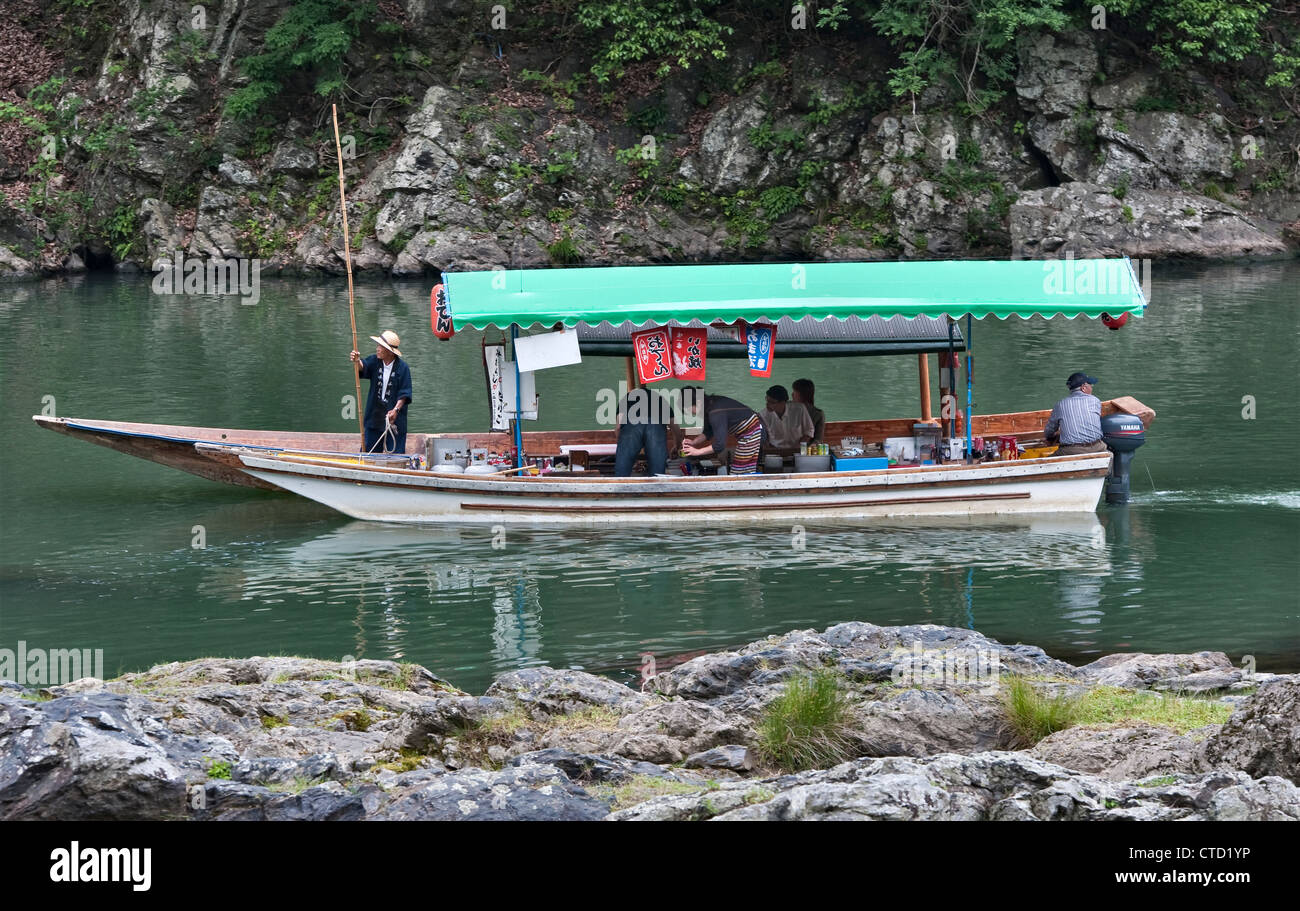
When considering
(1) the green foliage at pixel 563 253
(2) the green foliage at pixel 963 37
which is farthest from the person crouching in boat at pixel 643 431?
(2) the green foliage at pixel 963 37

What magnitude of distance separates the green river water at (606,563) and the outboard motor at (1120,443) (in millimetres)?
241

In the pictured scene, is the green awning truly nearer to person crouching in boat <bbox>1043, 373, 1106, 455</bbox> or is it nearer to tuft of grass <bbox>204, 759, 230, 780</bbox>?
person crouching in boat <bbox>1043, 373, 1106, 455</bbox>

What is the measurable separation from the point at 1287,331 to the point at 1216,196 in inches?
487

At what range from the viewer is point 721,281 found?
601 inches

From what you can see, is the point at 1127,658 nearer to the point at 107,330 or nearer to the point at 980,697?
the point at 980,697

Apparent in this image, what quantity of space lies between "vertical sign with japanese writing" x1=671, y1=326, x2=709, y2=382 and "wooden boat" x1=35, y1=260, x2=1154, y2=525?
1.19 feet

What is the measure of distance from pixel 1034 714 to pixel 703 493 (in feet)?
23.9

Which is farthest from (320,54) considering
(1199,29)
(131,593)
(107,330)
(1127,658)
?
(1127,658)

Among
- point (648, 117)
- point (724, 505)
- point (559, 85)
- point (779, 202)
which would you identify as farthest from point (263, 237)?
point (724, 505)

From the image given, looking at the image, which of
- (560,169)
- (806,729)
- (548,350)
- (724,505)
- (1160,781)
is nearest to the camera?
(1160,781)

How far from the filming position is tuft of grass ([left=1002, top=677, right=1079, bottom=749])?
7.78m

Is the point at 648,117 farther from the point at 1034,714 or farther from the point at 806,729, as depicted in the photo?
the point at 806,729

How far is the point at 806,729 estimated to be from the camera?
7516 millimetres

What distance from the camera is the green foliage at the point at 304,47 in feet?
128
